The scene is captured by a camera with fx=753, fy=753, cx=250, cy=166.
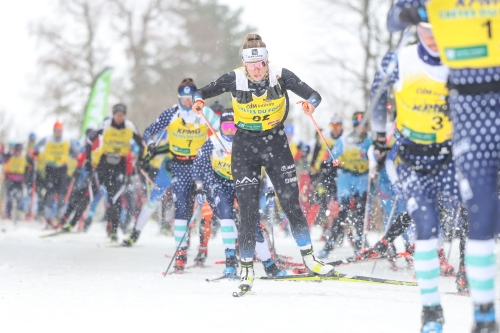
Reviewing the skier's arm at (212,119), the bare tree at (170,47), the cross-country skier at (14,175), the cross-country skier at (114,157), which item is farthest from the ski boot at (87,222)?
the bare tree at (170,47)

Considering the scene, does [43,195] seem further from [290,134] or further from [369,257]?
[369,257]

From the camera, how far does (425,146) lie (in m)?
4.37

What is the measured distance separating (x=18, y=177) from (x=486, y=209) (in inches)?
745

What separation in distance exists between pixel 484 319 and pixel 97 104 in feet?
71.2

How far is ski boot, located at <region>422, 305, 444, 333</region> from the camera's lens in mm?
4023

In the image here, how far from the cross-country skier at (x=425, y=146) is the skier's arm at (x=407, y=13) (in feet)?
0.41

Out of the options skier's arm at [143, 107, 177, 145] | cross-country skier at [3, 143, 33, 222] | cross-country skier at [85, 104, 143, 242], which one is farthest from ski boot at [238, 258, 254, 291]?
cross-country skier at [3, 143, 33, 222]

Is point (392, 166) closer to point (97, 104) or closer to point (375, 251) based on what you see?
point (375, 251)

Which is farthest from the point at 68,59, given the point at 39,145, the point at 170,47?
the point at 39,145

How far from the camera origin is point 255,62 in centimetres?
618

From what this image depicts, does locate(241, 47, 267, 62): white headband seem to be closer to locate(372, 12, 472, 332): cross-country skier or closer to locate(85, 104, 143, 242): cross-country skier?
locate(372, 12, 472, 332): cross-country skier

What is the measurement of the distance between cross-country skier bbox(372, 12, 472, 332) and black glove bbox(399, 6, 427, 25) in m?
0.14

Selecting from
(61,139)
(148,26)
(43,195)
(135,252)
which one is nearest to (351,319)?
(135,252)

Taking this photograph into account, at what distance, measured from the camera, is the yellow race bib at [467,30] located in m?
3.66
